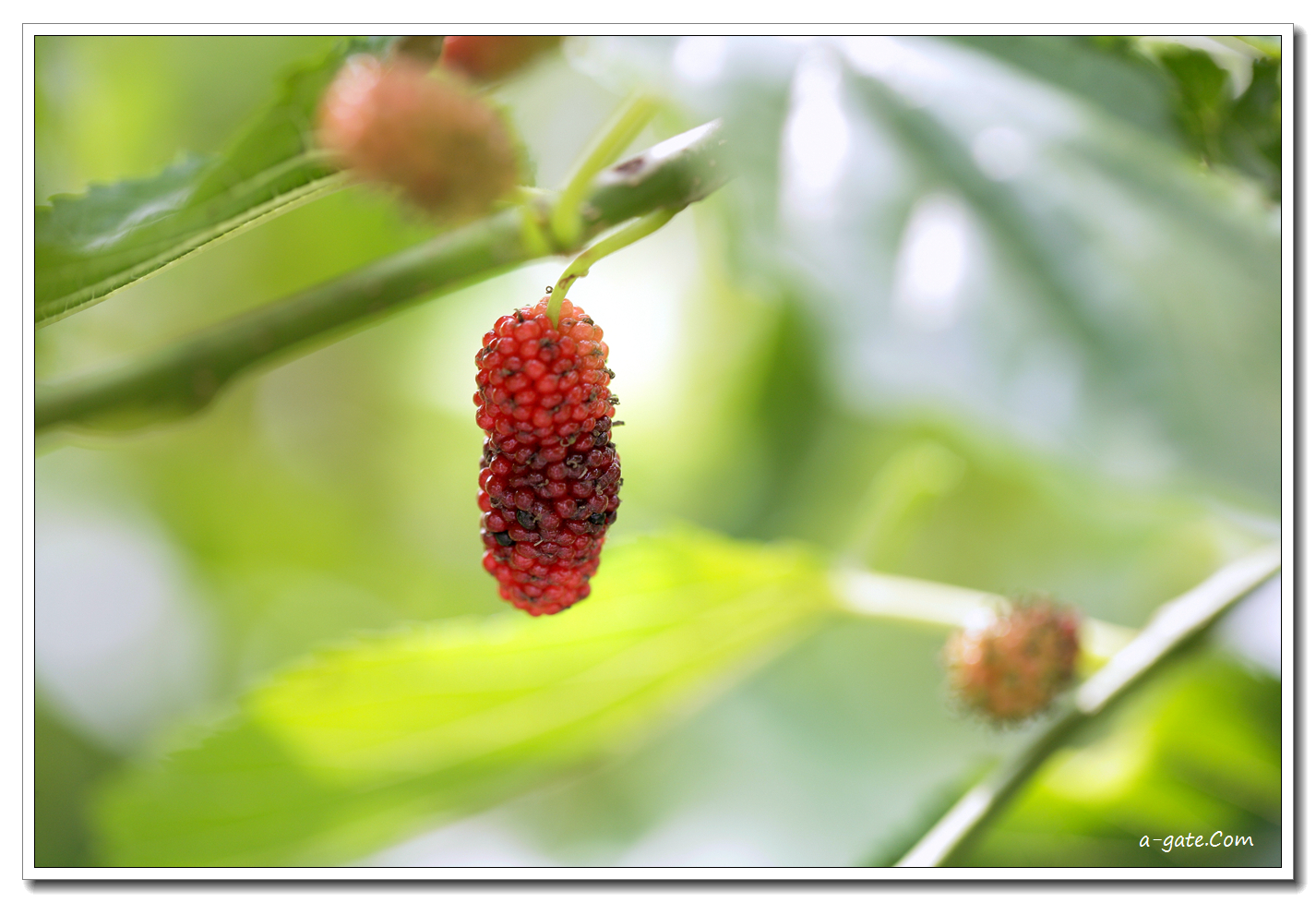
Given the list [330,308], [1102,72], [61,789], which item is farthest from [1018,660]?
[61,789]

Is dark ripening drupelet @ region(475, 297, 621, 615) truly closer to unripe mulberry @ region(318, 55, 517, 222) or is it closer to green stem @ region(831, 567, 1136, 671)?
unripe mulberry @ region(318, 55, 517, 222)

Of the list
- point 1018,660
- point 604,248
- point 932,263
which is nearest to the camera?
point 932,263

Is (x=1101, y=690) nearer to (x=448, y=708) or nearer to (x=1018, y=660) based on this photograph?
(x=1018, y=660)

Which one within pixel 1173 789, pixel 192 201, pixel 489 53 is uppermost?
pixel 489 53

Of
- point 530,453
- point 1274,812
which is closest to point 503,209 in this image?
point 530,453

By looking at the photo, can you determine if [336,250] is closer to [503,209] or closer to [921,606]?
[503,209]

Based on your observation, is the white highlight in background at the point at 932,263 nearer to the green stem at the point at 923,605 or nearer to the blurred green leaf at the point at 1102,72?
the blurred green leaf at the point at 1102,72

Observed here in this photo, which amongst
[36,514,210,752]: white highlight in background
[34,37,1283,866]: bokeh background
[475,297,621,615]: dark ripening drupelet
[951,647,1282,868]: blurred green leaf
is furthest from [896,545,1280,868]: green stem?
[36,514,210,752]: white highlight in background
